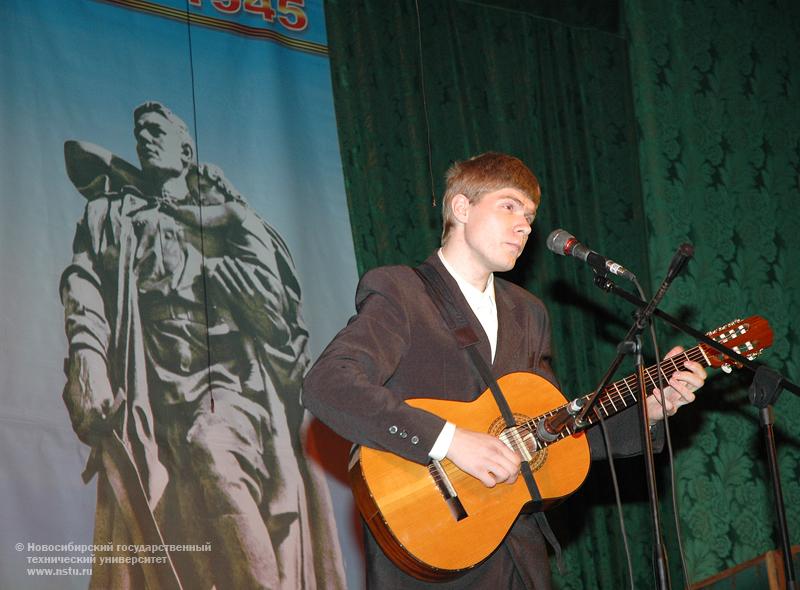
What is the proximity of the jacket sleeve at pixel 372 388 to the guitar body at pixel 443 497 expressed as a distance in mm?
98

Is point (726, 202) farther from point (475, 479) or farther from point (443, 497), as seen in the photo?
point (443, 497)

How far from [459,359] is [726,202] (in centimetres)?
300

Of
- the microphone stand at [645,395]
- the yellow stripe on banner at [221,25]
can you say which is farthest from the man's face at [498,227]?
the yellow stripe on banner at [221,25]

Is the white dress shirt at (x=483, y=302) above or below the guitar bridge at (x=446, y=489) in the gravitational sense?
above

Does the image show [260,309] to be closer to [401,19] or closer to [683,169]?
[401,19]

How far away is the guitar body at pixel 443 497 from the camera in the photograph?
9.39ft

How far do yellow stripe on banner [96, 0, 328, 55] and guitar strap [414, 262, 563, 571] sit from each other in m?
1.99

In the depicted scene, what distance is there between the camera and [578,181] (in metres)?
5.55

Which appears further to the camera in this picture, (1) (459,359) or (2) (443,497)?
(1) (459,359)

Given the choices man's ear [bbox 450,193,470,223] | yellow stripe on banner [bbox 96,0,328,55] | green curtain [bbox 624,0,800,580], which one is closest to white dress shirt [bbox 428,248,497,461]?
man's ear [bbox 450,193,470,223]

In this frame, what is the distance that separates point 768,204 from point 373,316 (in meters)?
3.34

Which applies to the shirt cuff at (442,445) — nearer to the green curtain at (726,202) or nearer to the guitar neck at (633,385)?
the guitar neck at (633,385)

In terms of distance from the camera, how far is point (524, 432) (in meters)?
3.05

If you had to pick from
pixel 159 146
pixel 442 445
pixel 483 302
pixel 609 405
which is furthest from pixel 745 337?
pixel 159 146
